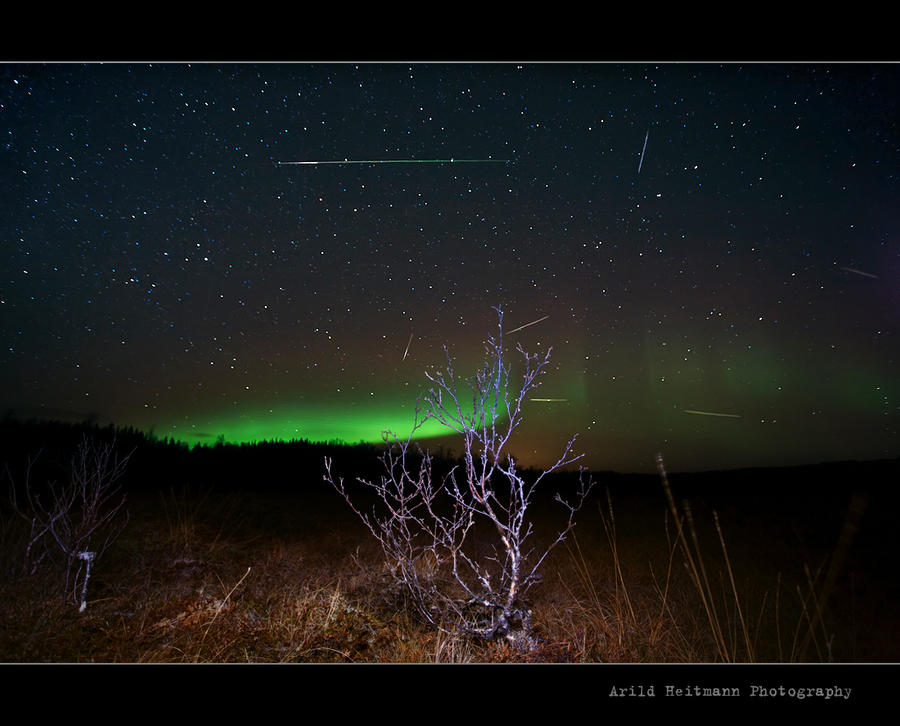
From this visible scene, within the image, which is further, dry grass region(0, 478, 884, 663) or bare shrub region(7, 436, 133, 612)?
bare shrub region(7, 436, 133, 612)

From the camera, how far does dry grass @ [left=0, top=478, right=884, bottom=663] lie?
2.91m

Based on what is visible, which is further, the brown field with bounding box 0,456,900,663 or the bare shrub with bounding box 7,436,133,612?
the bare shrub with bounding box 7,436,133,612

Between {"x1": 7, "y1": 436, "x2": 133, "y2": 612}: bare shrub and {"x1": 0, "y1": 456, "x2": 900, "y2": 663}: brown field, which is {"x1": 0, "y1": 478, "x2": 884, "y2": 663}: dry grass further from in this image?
{"x1": 7, "y1": 436, "x2": 133, "y2": 612}: bare shrub

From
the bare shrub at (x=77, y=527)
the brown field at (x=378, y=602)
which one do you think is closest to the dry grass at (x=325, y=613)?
the brown field at (x=378, y=602)

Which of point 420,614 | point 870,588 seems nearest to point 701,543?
point 870,588

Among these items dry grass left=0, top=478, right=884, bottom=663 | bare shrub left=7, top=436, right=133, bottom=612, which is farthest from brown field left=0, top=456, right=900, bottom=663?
bare shrub left=7, top=436, right=133, bottom=612

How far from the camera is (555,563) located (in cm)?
623

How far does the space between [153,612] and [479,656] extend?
2.72 meters

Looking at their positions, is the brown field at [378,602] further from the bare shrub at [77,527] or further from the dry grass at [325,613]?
the bare shrub at [77,527]

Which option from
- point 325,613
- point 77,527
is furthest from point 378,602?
point 77,527
